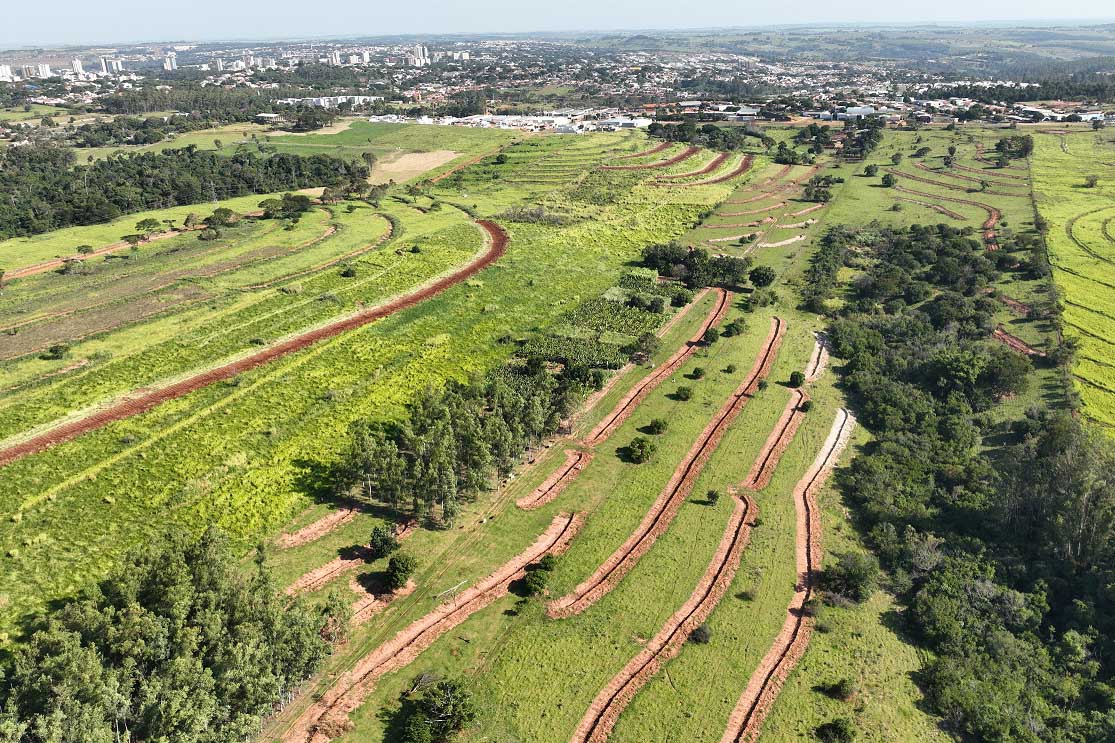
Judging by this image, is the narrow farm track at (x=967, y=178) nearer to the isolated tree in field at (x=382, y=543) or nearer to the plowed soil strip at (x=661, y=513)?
the plowed soil strip at (x=661, y=513)

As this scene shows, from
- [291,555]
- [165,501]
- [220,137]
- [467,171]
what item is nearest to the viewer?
[291,555]

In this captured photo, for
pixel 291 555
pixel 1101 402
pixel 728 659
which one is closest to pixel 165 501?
pixel 291 555

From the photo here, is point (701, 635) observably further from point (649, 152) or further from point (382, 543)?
point (649, 152)

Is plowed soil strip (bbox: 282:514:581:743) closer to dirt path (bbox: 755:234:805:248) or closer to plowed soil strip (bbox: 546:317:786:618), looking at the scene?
plowed soil strip (bbox: 546:317:786:618)

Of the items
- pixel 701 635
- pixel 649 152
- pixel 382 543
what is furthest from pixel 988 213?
pixel 382 543

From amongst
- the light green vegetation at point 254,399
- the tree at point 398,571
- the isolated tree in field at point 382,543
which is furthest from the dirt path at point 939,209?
the tree at point 398,571

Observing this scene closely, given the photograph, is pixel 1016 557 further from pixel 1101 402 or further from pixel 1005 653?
pixel 1101 402
